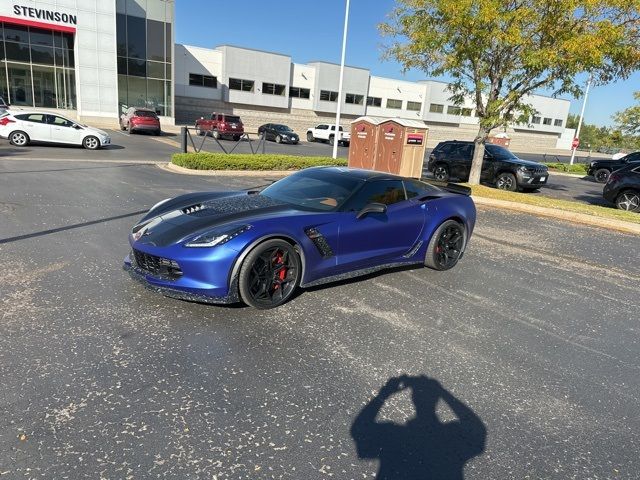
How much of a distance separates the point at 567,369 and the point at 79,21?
34917mm

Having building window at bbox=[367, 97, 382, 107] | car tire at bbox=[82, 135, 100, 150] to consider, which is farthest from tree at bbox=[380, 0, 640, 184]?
building window at bbox=[367, 97, 382, 107]

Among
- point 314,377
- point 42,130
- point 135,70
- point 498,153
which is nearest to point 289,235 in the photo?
point 314,377

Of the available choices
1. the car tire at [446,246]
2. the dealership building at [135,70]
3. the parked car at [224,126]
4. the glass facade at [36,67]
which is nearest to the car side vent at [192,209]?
the car tire at [446,246]

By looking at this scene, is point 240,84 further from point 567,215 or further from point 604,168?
point 567,215

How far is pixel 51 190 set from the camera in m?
9.26

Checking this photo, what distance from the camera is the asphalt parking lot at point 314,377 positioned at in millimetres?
2543

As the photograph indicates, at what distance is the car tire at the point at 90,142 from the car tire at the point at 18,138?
192 cm

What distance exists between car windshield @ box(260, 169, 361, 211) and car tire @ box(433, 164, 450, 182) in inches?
496

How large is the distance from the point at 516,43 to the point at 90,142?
15.6 metres

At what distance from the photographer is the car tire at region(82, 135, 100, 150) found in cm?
1797

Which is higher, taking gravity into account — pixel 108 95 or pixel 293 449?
pixel 108 95

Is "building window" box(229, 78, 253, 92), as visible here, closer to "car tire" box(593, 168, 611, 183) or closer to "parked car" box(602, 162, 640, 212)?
"car tire" box(593, 168, 611, 183)

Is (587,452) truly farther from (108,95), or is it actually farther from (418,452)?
(108,95)

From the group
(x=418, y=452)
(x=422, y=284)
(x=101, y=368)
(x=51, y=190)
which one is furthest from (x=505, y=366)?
(x=51, y=190)
